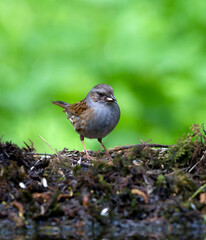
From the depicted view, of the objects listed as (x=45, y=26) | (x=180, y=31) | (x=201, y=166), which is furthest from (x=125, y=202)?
(x=45, y=26)

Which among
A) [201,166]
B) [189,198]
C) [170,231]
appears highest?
[201,166]

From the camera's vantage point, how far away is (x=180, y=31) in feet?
24.8

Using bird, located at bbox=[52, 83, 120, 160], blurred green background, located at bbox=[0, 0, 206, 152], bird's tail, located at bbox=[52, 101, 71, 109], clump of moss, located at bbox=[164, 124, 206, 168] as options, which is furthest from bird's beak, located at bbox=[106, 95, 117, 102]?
clump of moss, located at bbox=[164, 124, 206, 168]

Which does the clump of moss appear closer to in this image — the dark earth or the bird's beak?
the dark earth

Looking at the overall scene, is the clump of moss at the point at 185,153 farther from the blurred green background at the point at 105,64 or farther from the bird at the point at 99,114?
the blurred green background at the point at 105,64

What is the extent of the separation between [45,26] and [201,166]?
178 inches

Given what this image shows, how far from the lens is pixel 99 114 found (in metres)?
6.21

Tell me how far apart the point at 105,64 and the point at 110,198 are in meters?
3.94

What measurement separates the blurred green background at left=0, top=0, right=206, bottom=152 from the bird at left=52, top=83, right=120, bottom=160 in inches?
34.8

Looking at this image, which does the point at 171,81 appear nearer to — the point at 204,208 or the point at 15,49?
the point at 15,49

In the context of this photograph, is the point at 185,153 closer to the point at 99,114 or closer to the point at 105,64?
the point at 99,114

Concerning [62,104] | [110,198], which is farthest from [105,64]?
[110,198]

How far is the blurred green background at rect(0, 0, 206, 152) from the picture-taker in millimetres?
7258

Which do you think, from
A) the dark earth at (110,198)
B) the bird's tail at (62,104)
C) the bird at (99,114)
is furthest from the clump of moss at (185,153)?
the bird's tail at (62,104)
